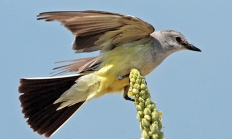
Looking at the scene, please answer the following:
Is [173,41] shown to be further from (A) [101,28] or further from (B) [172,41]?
(A) [101,28]

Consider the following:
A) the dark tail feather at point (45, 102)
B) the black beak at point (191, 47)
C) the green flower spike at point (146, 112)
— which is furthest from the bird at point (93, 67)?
the green flower spike at point (146, 112)

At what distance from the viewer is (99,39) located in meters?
7.50

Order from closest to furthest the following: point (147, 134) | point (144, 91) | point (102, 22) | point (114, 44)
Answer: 1. point (147, 134)
2. point (144, 91)
3. point (102, 22)
4. point (114, 44)

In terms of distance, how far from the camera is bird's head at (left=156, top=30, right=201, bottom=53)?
8.08 metres

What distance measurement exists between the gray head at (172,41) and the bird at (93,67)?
26 millimetres

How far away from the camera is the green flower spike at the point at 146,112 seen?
3453 mm

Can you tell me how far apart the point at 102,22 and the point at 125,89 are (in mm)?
1126

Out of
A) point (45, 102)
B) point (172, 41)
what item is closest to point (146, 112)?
point (45, 102)

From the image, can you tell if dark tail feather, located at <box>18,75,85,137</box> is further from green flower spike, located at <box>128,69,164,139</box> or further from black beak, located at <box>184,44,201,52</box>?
green flower spike, located at <box>128,69,164,139</box>

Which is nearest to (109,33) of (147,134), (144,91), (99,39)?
(99,39)

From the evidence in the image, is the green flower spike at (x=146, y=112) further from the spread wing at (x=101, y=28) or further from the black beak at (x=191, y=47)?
the black beak at (x=191, y=47)

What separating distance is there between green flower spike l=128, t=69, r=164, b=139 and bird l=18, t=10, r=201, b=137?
3043mm

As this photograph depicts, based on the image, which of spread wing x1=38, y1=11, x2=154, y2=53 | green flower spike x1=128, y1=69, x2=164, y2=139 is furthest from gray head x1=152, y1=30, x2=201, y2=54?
green flower spike x1=128, y1=69, x2=164, y2=139

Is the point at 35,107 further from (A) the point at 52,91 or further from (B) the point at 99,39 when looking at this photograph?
(B) the point at 99,39
